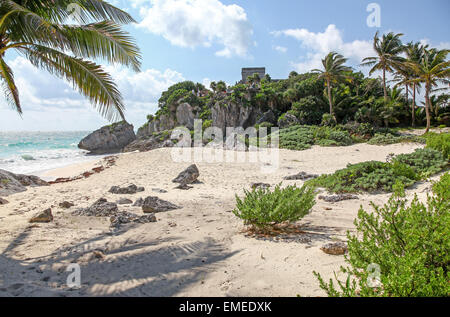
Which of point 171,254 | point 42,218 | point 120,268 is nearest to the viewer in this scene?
point 120,268

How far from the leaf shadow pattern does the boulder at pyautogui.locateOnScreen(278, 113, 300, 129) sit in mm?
24308

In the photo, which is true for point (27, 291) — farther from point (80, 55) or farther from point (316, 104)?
point (316, 104)

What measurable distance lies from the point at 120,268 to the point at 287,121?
25948 mm

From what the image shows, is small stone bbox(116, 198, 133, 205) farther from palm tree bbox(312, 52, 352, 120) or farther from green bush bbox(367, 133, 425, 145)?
palm tree bbox(312, 52, 352, 120)

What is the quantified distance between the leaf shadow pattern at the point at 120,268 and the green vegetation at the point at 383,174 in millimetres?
4637

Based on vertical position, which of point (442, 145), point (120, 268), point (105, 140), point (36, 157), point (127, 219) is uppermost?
point (105, 140)

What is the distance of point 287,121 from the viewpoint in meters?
27.4

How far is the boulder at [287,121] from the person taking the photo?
27016 millimetres

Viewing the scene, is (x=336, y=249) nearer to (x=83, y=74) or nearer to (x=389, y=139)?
(x=83, y=74)

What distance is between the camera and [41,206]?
20.6 ft

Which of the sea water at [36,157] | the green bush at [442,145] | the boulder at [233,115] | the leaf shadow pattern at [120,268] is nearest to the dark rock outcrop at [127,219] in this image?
the leaf shadow pattern at [120,268]

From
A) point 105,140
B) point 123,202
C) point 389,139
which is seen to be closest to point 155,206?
point 123,202

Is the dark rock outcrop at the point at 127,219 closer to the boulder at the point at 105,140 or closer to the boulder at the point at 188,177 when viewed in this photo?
the boulder at the point at 188,177
